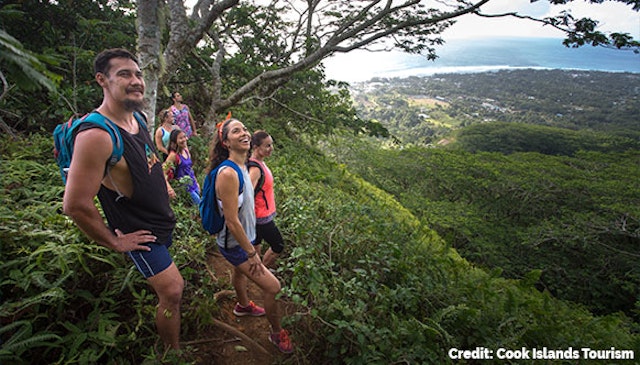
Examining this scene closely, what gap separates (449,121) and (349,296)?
61.5 meters

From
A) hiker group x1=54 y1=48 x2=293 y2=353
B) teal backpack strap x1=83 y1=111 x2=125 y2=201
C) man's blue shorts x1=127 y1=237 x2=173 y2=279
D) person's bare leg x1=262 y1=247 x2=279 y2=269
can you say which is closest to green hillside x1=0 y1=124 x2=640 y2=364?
person's bare leg x1=262 y1=247 x2=279 y2=269

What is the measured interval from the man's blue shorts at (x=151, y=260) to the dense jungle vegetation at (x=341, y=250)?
0.64 metres

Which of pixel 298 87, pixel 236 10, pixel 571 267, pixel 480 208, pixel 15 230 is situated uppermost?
pixel 236 10

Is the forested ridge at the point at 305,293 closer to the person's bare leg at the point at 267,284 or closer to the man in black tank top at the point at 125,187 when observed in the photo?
the person's bare leg at the point at 267,284

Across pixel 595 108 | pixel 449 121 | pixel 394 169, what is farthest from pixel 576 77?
pixel 394 169

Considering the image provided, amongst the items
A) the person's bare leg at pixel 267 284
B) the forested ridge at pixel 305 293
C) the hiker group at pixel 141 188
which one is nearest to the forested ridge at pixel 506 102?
the forested ridge at pixel 305 293

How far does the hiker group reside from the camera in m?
1.58

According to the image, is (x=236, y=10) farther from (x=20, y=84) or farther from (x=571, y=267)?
(x=571, y=267)

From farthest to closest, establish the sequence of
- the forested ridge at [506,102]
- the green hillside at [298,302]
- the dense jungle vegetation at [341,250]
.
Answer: the forested ridge at [506,102] → the dense jungle vegetation at [341,250] → the green hillside at [298,302]

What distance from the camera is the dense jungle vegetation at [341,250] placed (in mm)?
2340

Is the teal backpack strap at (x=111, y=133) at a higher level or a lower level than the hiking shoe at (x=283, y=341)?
higher

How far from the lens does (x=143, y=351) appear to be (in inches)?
91.7

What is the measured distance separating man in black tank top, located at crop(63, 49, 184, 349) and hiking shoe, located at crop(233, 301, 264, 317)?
106 centimetres

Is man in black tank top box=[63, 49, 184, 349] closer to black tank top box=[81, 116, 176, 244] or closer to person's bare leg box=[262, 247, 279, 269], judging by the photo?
black tank top box=[81, 116, 176, 244]
